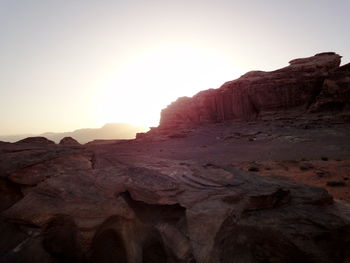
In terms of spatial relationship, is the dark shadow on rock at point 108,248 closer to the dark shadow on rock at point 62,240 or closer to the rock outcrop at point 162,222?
the rock outcrop at point 162,222

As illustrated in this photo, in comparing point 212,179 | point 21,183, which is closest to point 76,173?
point 21,183

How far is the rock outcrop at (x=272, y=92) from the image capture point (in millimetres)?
48688

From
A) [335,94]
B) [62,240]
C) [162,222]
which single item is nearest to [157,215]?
[162,222]

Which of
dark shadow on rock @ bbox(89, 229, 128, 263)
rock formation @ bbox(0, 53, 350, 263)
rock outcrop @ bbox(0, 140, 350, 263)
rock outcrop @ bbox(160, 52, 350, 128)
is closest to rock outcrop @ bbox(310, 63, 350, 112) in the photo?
rock outcrop @ bbox(160, 52, 350, 128)

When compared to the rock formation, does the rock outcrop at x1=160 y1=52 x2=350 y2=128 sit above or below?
above

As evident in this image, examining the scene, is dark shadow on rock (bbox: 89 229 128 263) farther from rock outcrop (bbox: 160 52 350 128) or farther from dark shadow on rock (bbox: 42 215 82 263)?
rock outcrop (bbox: 160 52 350 128)

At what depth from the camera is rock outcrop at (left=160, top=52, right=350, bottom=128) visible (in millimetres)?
48688

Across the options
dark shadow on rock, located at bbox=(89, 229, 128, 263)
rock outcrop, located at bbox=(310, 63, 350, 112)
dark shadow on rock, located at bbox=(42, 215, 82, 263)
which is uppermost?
rock outcrop, located at bbox=(310, 63, 350, 112)

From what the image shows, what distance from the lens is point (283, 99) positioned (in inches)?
1982

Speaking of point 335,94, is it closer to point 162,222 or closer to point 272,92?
point 272,92

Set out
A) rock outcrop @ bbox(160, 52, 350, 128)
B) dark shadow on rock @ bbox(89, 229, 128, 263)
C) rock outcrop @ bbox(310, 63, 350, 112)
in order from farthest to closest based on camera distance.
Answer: rock outcrop @ bbox(160, 52, 350, 128)
rock outcrop @ bbox(310, 63, 350, 112)
dark shadow on rock @ bbox(89, 229, 128, 263)

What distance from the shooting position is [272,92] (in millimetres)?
50844

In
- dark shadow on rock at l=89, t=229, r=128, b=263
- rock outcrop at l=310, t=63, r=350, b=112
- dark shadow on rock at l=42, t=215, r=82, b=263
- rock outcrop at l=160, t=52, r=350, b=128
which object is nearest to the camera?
dark shadow on rock at l=42, t=215, r=82, b=263

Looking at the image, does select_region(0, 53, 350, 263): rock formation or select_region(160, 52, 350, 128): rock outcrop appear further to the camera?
select_region(160, 52, 350, 128): rock outcrop
